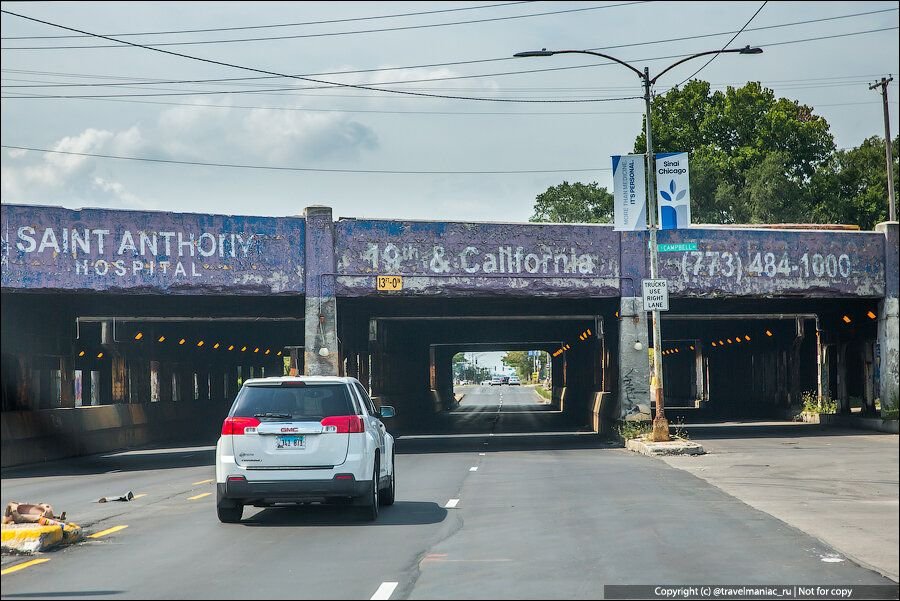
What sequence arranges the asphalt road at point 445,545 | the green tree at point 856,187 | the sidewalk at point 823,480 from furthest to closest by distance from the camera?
the green tree at point 856,187
the sidewalk at point 823,480
the asphalt road at point 445,545

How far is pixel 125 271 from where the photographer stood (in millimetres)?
34000

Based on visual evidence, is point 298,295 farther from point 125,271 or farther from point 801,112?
point 801,112

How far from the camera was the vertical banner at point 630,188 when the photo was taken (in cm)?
3297

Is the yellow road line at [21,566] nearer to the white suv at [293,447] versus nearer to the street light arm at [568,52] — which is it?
the white suv at [293,447]

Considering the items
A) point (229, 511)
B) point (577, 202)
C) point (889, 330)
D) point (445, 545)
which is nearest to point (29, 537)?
point (229, 511)

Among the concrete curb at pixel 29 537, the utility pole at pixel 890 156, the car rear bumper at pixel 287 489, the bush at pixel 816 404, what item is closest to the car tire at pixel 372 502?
the car rear bumper at pixel 287 489

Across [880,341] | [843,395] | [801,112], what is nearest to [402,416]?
[843,395]

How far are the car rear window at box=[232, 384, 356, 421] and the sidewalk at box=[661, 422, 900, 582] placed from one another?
6220mm

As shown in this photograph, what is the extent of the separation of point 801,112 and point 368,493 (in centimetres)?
7856

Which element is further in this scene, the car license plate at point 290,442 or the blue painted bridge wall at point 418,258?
the blue painted bridge wall at point 418,258

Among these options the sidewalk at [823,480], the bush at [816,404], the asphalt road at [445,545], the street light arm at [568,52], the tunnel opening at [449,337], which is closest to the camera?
the asphalt road at [445,545]

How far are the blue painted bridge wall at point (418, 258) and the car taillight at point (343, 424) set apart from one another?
1877 cm

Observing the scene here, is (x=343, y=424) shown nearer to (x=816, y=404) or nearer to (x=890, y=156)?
(x=816, y=404)

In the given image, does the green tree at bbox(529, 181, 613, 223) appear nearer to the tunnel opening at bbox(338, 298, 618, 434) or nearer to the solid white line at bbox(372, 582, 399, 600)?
the tunnel opening at bbox(338, 298, 618, 434)
